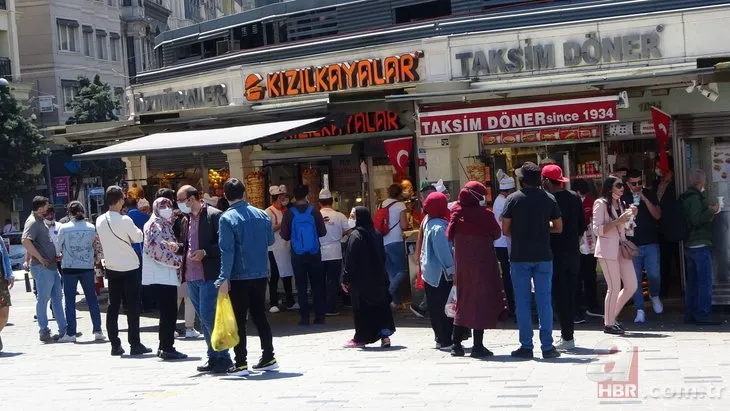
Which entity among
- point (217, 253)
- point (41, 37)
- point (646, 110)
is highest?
point (41, 37)

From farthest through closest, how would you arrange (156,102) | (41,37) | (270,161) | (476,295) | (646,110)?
(41,37) → (156,102) → (270,161) → (646,110) → (476,295)

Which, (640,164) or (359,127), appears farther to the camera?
(359,127)

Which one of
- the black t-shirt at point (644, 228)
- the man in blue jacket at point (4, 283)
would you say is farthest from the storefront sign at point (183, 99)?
the black t-shirt at point (644, 228)

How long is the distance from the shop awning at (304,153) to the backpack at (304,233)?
3127 millimetres

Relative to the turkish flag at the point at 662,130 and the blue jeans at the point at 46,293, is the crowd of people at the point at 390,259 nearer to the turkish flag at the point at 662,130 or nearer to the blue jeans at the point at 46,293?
the blue jeans at the point at 46,293

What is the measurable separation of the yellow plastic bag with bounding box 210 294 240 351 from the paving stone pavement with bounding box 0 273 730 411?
340mm

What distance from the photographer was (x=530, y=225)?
435 inches

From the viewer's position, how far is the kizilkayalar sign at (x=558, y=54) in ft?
50.3

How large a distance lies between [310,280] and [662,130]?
4.75 metres

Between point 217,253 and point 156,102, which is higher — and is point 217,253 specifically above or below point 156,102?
below

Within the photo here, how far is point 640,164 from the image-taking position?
15898 mm

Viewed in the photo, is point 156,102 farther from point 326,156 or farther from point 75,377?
point 75,377

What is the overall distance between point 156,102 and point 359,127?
4.49 m

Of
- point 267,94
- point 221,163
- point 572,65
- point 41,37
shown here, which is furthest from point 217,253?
point 41,37
